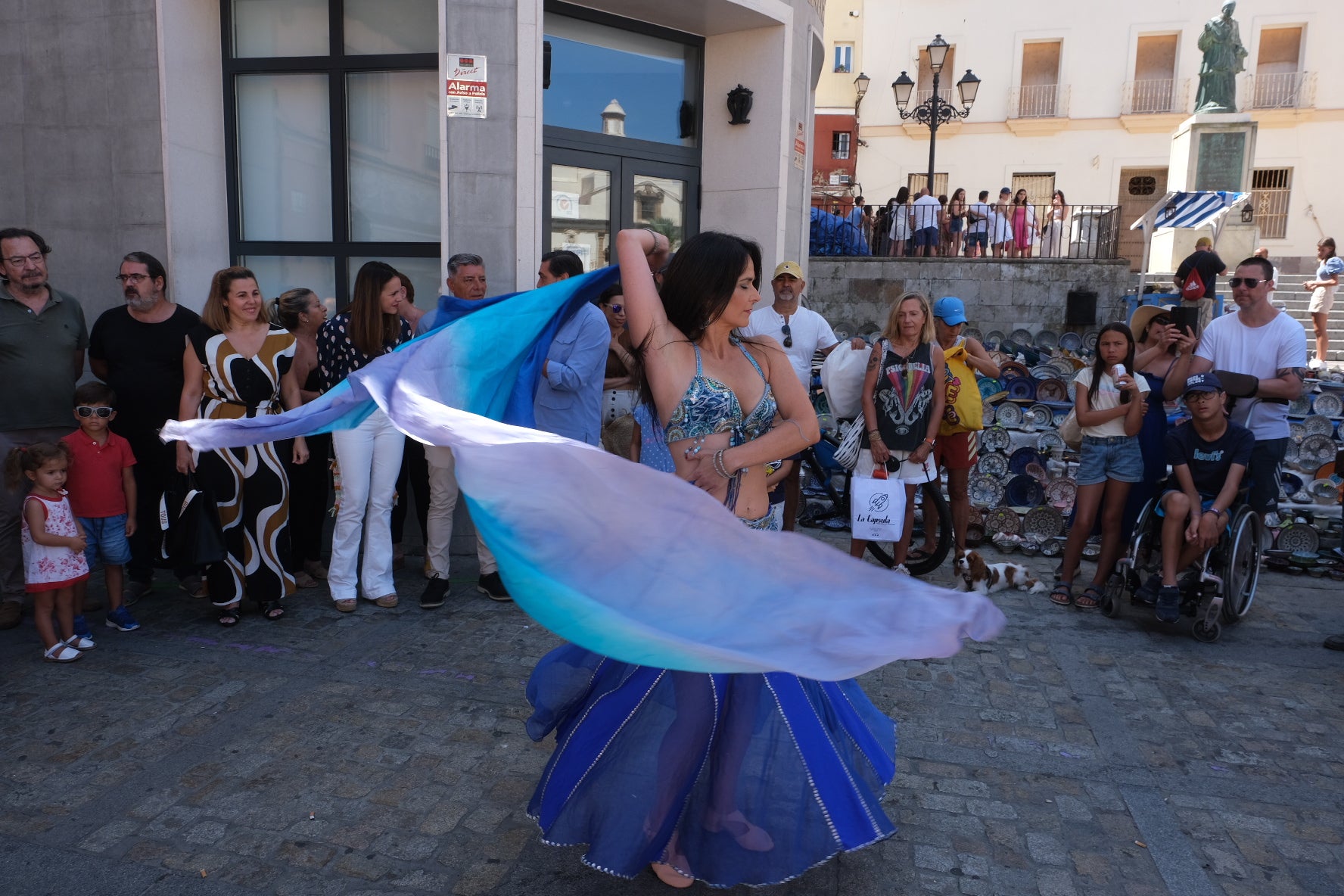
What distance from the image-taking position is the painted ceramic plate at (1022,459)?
7703 millimetres

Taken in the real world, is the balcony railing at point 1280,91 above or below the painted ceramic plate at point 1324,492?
above

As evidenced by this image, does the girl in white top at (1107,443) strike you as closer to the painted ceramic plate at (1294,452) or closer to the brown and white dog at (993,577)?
the brown and white dog at (993,577)

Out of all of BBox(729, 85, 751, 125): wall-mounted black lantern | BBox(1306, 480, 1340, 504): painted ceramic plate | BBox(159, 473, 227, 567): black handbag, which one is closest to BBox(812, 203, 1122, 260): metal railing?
BBox(729, 85, 751, 125): wall-mounted black lantern

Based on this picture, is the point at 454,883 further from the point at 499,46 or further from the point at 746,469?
the point at 499,46

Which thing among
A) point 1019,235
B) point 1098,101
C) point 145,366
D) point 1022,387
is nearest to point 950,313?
point 1022,387

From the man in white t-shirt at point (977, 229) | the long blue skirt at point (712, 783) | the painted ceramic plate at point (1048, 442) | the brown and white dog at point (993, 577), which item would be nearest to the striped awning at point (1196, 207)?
the man in white t-shirt at point (977, 229)

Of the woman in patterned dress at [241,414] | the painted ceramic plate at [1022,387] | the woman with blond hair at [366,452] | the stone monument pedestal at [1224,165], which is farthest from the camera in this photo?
the stone monument pedestal at [1224,165]

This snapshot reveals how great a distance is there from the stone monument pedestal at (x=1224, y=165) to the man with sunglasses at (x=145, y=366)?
700 inches

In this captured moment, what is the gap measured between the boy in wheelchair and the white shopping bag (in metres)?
1.47

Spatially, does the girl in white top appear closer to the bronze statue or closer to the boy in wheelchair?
the boy in wheelchair

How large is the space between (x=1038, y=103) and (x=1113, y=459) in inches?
1223

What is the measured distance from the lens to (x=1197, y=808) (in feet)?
11.5

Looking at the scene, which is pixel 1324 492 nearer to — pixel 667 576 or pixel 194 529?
pixel 667 576

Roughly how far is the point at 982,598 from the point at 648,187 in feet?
21.9
